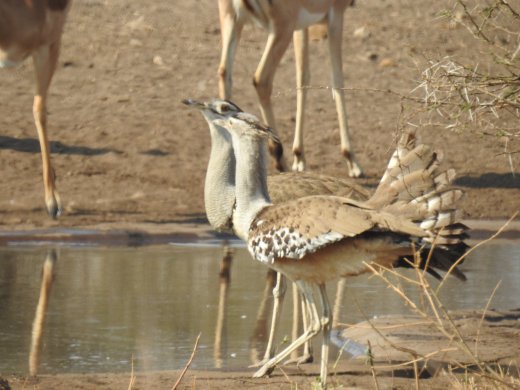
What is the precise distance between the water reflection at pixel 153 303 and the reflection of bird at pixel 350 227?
21.7 inches

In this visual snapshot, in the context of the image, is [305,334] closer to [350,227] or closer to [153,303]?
[350,227]

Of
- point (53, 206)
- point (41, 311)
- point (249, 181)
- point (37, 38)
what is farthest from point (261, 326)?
point (37, 38)

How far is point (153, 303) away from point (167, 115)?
6457 mm

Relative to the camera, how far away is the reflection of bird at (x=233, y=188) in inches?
257

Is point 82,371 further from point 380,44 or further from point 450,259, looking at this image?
point 380,44

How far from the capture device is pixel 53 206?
10.8 meters

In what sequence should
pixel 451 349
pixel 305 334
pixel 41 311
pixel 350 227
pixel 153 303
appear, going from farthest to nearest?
1. pixel 153 303
2. pixel 41 311
3. pixel 305 334
4. pixel 350 227
5. pixel 451 349

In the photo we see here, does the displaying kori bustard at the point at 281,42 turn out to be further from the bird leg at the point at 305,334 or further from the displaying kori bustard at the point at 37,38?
the bird leg at the point at 305,334

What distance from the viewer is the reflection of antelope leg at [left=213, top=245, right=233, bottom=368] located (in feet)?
22.7

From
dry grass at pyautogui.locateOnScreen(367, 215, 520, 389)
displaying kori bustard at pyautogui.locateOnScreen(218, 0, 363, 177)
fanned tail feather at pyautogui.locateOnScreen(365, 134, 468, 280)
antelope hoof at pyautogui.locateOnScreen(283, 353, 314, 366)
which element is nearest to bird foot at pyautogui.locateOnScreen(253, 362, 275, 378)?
antelope hoof at pyautogui.locateOnScreen(283, 353, 314, 366)

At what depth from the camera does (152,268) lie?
29.8 ft

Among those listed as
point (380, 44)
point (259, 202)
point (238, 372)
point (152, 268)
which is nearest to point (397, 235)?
point (259, 202)

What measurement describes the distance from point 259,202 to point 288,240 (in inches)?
18.1

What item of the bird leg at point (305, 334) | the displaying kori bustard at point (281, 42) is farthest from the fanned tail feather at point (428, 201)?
the displaying kori bustard at point (281, 42)
